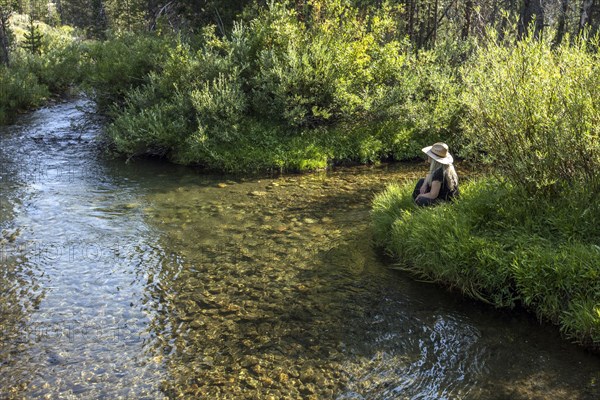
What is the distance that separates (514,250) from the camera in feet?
23.7

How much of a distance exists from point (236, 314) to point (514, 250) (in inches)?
158

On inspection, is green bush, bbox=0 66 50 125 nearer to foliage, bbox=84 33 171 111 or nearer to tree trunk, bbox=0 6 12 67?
tree trunk, bbox=0 6 12 67

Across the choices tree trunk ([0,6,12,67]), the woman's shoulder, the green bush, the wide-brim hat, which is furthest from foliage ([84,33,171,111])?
the woman's shoulder

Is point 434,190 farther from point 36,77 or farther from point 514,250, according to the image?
point 36,77

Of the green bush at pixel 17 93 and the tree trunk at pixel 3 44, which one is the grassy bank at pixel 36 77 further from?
the tree trunk at pixel 3 44

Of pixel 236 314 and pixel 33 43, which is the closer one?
pixel 236 314

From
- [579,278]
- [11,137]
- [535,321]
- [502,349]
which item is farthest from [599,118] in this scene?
[11,137]

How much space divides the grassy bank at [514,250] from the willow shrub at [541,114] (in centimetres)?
37

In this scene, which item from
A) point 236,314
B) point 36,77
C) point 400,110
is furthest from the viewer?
point 36,77

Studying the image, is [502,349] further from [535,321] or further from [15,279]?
[15,279]

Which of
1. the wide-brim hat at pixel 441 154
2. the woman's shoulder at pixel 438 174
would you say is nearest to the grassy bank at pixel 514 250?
the woman's shoulder at pixel 438 174

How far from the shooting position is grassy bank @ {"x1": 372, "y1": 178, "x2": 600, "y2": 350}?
6445 mm

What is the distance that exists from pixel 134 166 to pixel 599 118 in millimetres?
12172

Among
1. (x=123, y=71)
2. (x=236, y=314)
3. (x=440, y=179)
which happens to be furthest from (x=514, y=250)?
(x=123, y=71)
